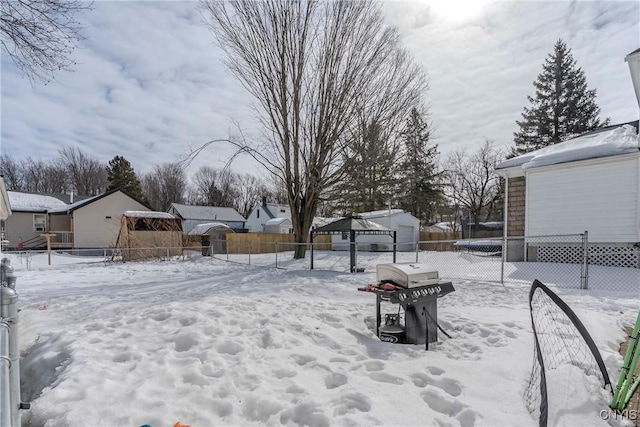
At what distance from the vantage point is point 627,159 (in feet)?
33.1

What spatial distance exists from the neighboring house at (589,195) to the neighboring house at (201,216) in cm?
3271

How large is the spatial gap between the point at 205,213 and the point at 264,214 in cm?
721

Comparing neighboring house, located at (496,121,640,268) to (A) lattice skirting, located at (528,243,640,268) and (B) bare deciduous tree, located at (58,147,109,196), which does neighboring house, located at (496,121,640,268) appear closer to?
(A) lattice skirting, located at (528,243,640,268)

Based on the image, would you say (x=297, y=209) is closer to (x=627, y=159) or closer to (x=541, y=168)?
(x=541, y=168)

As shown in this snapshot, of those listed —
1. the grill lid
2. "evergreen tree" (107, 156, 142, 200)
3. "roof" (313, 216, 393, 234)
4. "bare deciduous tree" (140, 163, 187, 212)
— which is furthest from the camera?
"bare deciduous tree" (140, 163, 187, 212)

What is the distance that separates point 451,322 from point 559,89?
1353 inches

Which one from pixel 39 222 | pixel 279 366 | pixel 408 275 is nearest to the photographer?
pixel 279 366

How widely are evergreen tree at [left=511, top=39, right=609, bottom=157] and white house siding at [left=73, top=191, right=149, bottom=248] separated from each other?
117 ft

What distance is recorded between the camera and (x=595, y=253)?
34.5 feet

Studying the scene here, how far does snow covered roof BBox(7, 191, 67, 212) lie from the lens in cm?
2556

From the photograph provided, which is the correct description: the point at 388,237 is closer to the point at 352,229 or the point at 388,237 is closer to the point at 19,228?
the point at 352,229

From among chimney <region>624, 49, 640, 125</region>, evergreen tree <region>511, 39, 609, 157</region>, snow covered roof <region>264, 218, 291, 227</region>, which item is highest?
evergreen tree <region>511, 39, 609, 157</region>

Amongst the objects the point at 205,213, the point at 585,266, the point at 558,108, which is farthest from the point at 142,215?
the point at 558,108

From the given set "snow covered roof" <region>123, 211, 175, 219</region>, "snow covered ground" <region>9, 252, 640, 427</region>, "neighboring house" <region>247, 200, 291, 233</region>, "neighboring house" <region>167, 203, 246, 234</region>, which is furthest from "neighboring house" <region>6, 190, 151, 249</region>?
"snow covered ground" <region>9, 252, 640, 427</region>
